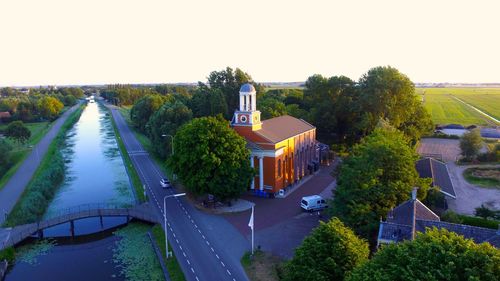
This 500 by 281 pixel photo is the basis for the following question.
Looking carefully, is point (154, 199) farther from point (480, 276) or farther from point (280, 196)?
point (480, 276)

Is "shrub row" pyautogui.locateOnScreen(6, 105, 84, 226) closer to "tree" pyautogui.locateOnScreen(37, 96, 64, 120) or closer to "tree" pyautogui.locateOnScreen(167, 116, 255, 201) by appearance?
"tree" pyautogui.locateOnScreen(167, 116, 255, 201)

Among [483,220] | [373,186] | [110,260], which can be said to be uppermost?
[373,186]

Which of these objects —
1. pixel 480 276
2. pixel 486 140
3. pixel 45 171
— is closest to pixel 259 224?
pixel 480 276

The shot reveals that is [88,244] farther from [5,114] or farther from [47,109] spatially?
[5,114]

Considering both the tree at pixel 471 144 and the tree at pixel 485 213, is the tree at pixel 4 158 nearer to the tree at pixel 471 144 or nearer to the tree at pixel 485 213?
the tree at pixel 485 213

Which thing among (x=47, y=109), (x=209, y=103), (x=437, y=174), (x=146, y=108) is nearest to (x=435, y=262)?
(x=437, y=174)

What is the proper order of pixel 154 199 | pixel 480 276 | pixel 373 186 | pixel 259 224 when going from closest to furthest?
pixel 480 276 → pixel 373 186 → pixel 259 224 → pixel 154 199

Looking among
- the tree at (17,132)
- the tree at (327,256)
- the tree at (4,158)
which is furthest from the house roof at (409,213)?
the tree at (17,132)
